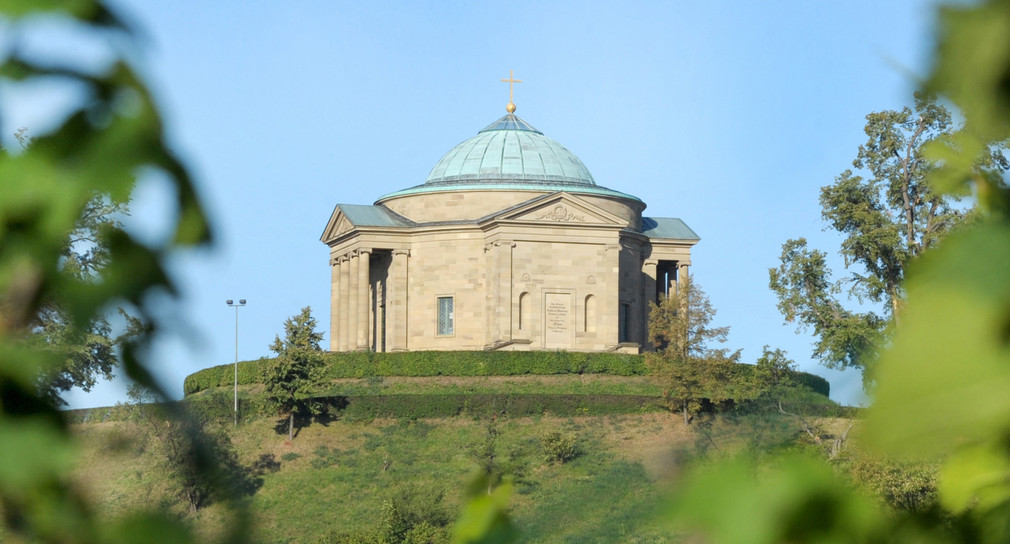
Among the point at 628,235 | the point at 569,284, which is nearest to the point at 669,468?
the point at 569,284

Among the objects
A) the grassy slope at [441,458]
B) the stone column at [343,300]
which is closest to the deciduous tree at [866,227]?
the grassy slope at [441,458]

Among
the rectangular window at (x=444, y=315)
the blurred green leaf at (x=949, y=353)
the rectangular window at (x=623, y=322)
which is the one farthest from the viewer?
the rectangular window at (x=623, y=322)

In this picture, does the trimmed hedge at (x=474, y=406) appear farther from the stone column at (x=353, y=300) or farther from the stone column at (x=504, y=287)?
the stone column at (x=353, y=300)

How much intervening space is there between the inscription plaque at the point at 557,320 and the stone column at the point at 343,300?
Answer: 35.2 feet

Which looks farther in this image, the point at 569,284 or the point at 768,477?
the point at 569,284

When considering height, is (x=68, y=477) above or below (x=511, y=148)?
below

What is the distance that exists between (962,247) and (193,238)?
643mm

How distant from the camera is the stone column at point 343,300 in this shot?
57656 millimetres

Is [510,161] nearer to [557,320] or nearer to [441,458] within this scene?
[557,320]

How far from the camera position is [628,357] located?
162 feet

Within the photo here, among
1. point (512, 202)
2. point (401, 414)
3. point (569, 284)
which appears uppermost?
point (512, 202)

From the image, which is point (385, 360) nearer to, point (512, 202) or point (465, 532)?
point (512, 202)

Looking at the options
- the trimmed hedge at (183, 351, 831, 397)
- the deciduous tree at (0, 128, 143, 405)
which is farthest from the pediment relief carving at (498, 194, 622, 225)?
the deciduous tree at (0, 128, 143, 405)

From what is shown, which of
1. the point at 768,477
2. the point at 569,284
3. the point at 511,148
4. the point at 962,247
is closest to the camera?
the point at 962,247
